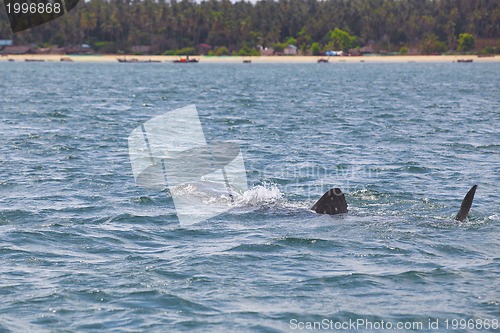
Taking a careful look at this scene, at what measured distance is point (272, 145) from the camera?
32469 mm

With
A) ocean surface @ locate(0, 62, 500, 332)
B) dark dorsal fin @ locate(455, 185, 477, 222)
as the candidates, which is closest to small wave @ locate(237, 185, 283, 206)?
ocean surface @ locate(0, 62, 500, 332)

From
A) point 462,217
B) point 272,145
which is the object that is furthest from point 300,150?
point 462,217

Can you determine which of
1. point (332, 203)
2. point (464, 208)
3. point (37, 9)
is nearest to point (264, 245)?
point (332, 203)

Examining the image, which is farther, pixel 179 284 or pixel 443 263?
pixel 443 263

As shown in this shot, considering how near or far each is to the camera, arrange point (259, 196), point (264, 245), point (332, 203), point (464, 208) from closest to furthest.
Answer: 1. point (264, 245)
2. point (464, 208)
3. point (332, 203)
4. point (259, 196)

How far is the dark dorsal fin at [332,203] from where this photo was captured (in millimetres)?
18516

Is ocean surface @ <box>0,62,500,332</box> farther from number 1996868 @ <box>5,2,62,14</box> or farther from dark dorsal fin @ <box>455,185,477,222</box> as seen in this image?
number 1996868 @ <box>5,2,62,14</box>

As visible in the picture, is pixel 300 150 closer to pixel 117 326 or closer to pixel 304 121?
pixel 304 121

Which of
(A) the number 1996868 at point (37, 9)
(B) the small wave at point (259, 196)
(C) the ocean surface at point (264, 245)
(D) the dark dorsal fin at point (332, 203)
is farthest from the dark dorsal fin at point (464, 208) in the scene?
(A) the number 1996868 at point (37, 9)

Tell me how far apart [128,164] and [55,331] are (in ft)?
50.8

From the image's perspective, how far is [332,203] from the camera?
60.8 feet

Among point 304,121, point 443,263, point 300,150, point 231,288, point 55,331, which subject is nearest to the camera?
point 55,331

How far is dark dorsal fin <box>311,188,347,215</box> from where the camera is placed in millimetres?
18516

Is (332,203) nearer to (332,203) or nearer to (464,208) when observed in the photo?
(332,203)
